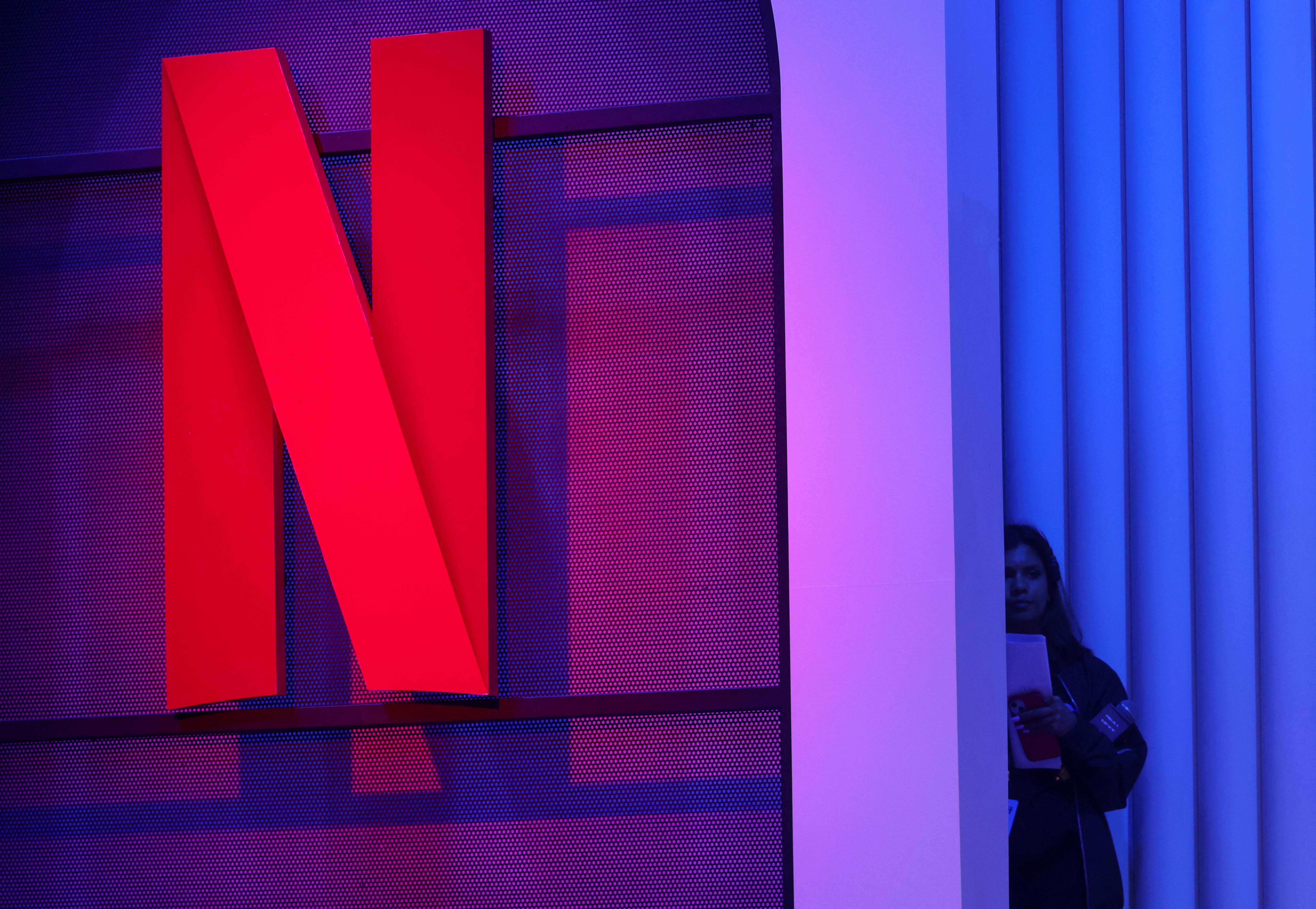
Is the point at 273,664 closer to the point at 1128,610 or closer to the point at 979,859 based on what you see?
the point at 979,859

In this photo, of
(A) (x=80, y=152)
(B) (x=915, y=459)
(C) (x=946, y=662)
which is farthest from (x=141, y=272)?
(C) (x=946, y=662)

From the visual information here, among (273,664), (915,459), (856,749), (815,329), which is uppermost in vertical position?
(815,329)

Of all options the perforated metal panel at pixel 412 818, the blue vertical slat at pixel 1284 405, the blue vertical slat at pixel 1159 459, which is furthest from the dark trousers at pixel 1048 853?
the perforated metal panel at pixel 412 818

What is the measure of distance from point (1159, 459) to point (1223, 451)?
173 millimetres

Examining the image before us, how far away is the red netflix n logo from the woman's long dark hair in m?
1.57

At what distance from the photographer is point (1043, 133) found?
2.59 metres

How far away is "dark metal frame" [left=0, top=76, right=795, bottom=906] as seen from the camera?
73.3 inches

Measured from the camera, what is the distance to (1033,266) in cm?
260

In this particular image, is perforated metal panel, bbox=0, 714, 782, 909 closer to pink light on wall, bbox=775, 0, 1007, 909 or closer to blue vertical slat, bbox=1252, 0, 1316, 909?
pink light on wall, bbox=775, 0, 1007, 909

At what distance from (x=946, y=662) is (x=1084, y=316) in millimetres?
1372

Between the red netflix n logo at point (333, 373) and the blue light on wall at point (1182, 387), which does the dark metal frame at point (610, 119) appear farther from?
the blue light on wall at point (1182, 387)

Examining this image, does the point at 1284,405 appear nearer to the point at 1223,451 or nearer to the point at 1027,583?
the point at 1223,451

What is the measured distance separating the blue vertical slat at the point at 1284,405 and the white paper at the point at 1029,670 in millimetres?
670

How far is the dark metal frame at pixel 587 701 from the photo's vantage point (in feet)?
6.11
